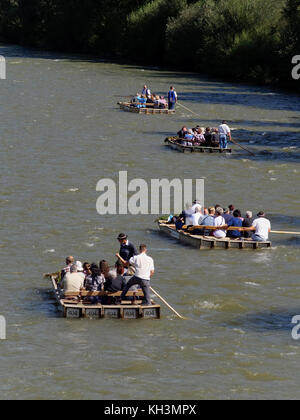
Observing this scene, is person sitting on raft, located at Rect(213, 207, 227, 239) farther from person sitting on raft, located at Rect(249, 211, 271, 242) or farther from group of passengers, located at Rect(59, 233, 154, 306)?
group of passengers, located at Rect(59, 233, 154, 306)

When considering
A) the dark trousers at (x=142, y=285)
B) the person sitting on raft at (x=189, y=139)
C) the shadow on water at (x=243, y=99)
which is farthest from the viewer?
the shadow on water at (x=243, y=99)

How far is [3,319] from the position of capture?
27875mm

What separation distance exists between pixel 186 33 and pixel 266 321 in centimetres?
8114

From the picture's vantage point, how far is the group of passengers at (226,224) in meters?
35.4

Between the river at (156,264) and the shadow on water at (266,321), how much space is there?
2.3 inches

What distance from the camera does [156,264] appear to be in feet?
111

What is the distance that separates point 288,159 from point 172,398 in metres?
34.7

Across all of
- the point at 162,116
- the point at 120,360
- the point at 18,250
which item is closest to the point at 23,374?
the point at 120,360

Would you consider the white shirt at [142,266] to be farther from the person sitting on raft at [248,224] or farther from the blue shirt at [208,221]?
the person sitting on raft at [248,224]

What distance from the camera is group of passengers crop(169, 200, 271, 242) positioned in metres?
35.4

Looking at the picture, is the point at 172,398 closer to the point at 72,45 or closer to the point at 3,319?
the point at 3,319

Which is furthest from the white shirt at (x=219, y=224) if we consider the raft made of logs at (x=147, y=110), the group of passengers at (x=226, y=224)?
the raft made of logs at (x=147, y=110)

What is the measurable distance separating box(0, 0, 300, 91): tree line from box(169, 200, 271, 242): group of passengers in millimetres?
54593

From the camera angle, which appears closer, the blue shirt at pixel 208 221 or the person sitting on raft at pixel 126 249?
the person sitting on raft at pixel 126 249
